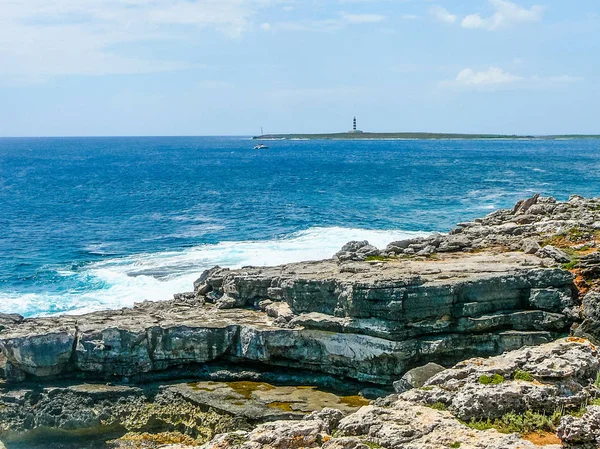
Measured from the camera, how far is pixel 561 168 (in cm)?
12631

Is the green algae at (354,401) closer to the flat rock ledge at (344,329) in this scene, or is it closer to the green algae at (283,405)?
the flat rock ledge at (344,329)

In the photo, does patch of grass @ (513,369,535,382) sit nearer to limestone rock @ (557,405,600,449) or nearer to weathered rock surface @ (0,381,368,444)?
limestone rock @ (557,405,600,449)

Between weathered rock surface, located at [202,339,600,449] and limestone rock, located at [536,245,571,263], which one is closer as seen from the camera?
weathered rock surface, located at [202,339,600,449]

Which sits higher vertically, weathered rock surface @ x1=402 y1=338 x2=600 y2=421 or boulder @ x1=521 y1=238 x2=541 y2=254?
boulder @ x1=521 y1=238 x2=541 y2=254

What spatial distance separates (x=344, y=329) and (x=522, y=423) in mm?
10502

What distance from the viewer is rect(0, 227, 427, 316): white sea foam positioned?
38.4 meters

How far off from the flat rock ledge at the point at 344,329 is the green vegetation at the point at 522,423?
8727 millimetres

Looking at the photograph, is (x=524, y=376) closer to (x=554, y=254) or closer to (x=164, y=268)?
(x=554, y=254)

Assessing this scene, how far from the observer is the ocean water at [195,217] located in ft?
143

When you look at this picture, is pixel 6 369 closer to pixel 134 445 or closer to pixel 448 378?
pixel 134 445

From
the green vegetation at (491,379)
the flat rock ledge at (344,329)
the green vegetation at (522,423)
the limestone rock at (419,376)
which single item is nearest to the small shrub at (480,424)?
the green vegetation at (522,423)

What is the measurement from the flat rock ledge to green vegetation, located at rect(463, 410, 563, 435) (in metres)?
8.73

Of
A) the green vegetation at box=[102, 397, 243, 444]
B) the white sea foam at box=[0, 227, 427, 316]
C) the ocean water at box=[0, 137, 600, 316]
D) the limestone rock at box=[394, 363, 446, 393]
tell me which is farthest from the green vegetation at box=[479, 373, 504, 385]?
the ocean water at box=[0, 137, 600, 316]

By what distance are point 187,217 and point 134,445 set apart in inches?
1937
